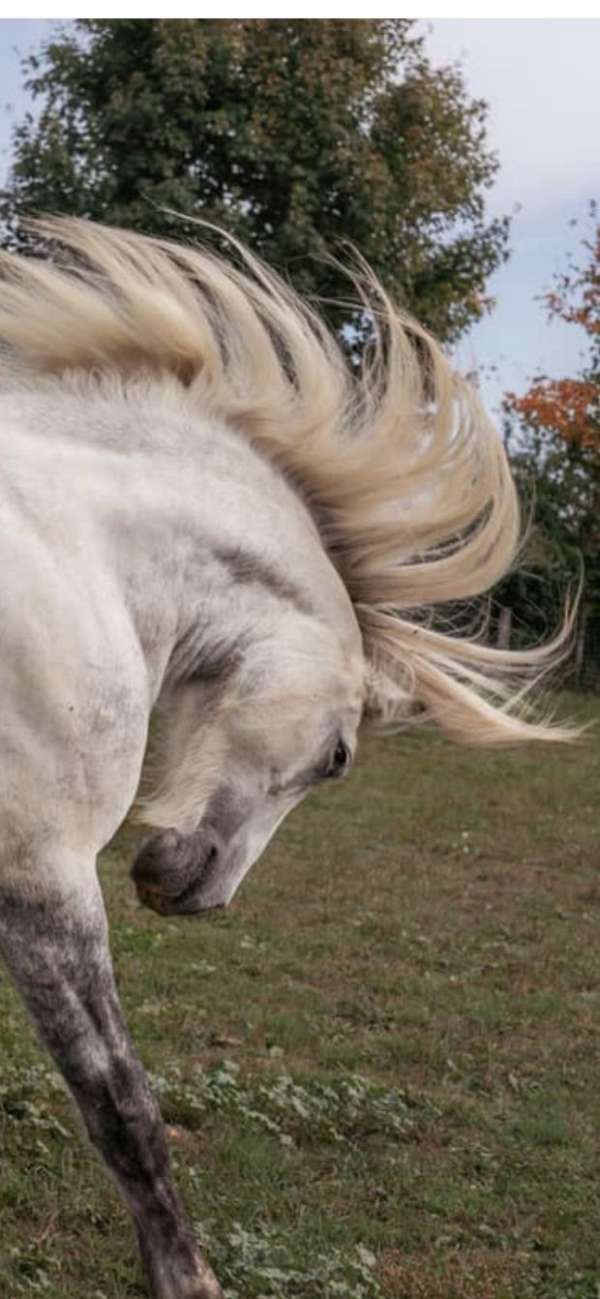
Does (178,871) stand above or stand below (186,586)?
below

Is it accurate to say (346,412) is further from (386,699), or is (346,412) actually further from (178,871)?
(178,871)

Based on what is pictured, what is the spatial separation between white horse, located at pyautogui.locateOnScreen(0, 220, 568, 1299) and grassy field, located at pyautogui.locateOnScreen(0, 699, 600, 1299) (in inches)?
53.7

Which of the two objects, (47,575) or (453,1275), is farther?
(453,1275)

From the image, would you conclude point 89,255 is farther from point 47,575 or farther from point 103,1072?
point 103,1072

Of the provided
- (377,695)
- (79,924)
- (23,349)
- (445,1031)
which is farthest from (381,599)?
(445,1031)

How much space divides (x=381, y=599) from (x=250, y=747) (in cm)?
75

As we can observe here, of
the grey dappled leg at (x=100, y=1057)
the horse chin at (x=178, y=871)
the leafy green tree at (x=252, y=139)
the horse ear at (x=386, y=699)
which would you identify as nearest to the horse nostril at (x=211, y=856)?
the horse chin at (x=178, y=871)

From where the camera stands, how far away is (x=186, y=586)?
3.99m

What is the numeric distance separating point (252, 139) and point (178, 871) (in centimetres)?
1847

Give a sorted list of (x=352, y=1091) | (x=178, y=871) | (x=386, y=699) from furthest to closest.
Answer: (x=352, y=1091)
(x=386, y=699)
(x=178, y=871)

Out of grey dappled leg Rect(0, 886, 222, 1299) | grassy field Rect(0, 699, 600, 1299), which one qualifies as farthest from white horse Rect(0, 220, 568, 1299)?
grassy field Rect(0, 699, 600, 1299)

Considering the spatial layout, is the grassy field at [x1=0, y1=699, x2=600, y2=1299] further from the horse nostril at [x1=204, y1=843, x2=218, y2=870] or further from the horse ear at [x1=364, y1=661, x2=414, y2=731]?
the horse ear at [x1=364, y1=661, x2=414, y2=731]

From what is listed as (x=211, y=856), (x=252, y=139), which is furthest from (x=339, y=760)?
(x=252, y=139)

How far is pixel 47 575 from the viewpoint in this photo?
3.53m
